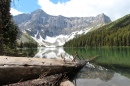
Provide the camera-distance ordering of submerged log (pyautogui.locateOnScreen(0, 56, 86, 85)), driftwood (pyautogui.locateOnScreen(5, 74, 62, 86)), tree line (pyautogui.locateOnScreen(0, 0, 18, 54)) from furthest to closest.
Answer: tree line (pyautogui.locateOnScreen(0, 0, 18, 54))
driftwood (pyautogui.locateOnScreen(5, 74, 62, 86))
submerged log (pyautogui.locateOnScreen(0, 56, 86, 85))

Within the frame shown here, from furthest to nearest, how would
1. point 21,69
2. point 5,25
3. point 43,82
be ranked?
point 5,25, point 43,82, point 21,69

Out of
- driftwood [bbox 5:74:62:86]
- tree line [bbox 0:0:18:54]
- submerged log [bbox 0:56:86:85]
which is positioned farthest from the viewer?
tree line [bbox 0:0:18:54]

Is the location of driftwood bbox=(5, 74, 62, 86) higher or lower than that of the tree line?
lower

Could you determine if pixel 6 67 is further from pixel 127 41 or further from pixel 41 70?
pixel 127 41

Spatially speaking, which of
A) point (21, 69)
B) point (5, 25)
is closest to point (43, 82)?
point (21, 69)

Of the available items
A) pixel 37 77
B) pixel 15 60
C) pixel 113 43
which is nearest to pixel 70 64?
pixel 37 77

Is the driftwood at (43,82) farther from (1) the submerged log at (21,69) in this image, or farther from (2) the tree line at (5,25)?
(2) the tree line at (5,25)

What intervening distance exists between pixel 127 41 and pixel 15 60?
16626cm

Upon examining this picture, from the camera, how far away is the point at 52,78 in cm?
1412

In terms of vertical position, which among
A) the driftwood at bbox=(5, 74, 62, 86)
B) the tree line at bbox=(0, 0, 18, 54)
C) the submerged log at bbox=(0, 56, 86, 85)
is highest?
the tree line at bbox=(0, 0, 18, 54)

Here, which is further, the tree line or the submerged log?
the tree line

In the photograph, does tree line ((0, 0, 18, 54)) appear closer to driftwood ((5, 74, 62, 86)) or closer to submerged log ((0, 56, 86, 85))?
submerged log ((0, 56, 86, 85))

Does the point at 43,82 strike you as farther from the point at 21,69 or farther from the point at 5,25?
the point at 5,25

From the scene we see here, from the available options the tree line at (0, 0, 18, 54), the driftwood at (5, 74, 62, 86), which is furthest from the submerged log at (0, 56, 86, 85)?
the tree line at (0, 0, 18, 54)
